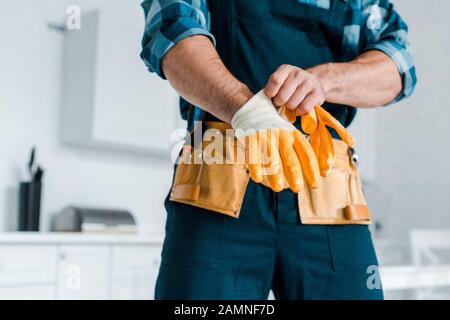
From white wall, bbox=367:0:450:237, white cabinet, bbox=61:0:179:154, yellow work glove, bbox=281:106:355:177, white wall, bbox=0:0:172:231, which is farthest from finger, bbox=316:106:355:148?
white wall, bbox=367:0:450:237

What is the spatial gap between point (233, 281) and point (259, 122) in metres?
0.28

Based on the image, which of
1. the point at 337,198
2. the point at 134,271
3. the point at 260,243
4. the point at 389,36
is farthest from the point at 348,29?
the point at 134,271

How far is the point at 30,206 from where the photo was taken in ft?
8.49

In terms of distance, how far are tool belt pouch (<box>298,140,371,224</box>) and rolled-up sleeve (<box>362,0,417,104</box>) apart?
176 millimetres

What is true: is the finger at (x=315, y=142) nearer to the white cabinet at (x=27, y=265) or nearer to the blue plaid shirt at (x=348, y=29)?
the blue plaid shirt at (x=348, y=29)

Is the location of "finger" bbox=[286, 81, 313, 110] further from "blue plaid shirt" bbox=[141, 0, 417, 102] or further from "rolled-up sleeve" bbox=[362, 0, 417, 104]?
"rolled-up sleeve" bbox=[362, 0, 417, 104]

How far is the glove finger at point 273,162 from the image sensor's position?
766 mm

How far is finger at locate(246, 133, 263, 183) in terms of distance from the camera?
2.51 feet

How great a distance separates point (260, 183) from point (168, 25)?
11.1 inches

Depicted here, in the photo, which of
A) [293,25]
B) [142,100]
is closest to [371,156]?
[142,100]

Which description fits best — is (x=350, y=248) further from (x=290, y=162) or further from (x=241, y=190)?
(x=290, y=162)

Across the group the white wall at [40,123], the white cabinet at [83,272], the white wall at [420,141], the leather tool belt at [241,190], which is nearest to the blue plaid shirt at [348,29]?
the leather tool belt at [241,190]

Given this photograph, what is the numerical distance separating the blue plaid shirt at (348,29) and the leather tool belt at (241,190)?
152mm

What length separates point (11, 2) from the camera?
2.74 metres
